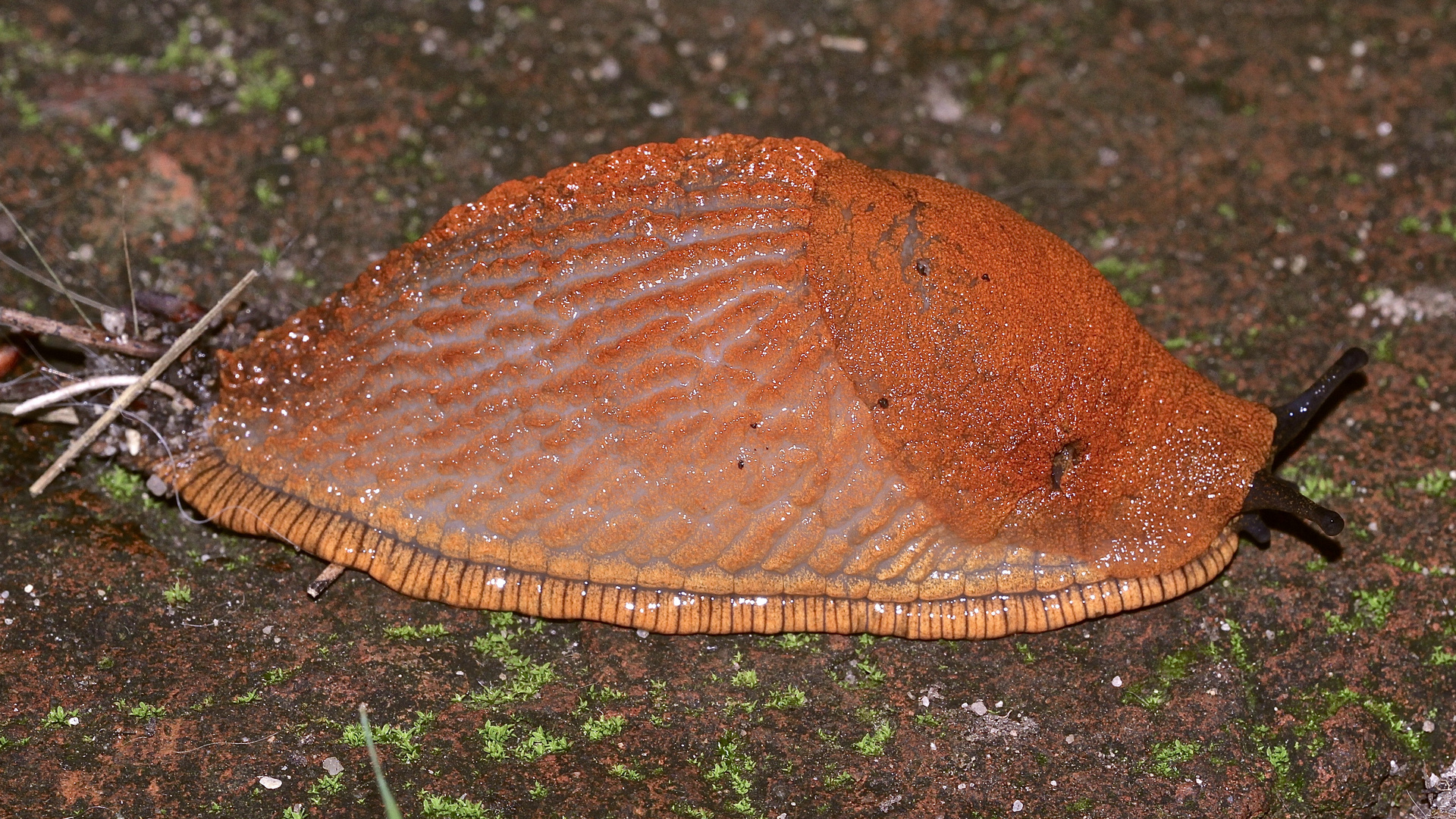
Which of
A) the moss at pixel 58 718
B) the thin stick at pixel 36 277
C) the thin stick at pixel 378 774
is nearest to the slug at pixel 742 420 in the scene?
the thin stick at pixel 378 774

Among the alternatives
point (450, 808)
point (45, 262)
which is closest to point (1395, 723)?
point (450, 808)

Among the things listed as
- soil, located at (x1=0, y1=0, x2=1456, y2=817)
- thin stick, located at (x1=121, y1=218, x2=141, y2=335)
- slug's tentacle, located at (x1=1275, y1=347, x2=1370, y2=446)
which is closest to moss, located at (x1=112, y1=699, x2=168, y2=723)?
soil, located at (x1=0, y1=0, x2=1456, y2=817)

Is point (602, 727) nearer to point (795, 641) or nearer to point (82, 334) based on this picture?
point (795, 641)

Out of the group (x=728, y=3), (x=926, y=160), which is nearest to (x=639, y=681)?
(x=926, y=160)

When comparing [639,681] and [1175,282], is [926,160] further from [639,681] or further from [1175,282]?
[639,681]

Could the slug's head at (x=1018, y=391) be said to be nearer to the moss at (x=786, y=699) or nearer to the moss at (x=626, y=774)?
the moss at (x=786, y=699)

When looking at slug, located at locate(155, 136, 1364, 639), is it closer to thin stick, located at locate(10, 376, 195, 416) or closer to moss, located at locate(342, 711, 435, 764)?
thin stick, located at locate(10, 376, 195, 416)

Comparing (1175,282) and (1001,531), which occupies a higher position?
(1175,282)
